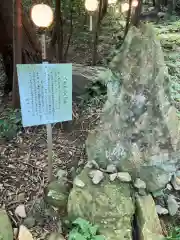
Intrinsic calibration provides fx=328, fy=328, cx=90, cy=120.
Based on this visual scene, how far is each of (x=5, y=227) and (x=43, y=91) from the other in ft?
4.54

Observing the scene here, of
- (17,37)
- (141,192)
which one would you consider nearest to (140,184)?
(141,192)

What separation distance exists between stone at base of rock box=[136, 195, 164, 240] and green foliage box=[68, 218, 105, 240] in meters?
0.50

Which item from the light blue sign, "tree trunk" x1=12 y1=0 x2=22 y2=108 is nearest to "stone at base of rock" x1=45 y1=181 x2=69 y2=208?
the light blue sign

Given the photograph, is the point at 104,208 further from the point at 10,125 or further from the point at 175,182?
the point at 10,125

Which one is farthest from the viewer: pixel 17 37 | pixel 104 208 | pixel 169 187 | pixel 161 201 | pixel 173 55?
pixel 173 55

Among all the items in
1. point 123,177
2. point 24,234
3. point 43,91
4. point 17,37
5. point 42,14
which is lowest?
point 24,234

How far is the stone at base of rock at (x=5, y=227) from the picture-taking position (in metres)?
3.10

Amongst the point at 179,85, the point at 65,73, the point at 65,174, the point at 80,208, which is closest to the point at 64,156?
the point at 65,174

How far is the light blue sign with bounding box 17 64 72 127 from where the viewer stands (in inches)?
128

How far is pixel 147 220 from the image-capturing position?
3439mm

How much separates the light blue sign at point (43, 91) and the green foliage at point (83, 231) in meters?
1.07

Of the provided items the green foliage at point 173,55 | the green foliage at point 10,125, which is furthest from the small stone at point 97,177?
the green foliage at point 173,55

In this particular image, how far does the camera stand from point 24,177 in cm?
398

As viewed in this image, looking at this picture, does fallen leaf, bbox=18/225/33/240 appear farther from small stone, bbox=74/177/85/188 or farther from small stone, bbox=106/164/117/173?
small stone, bbox=106/164/117/173
